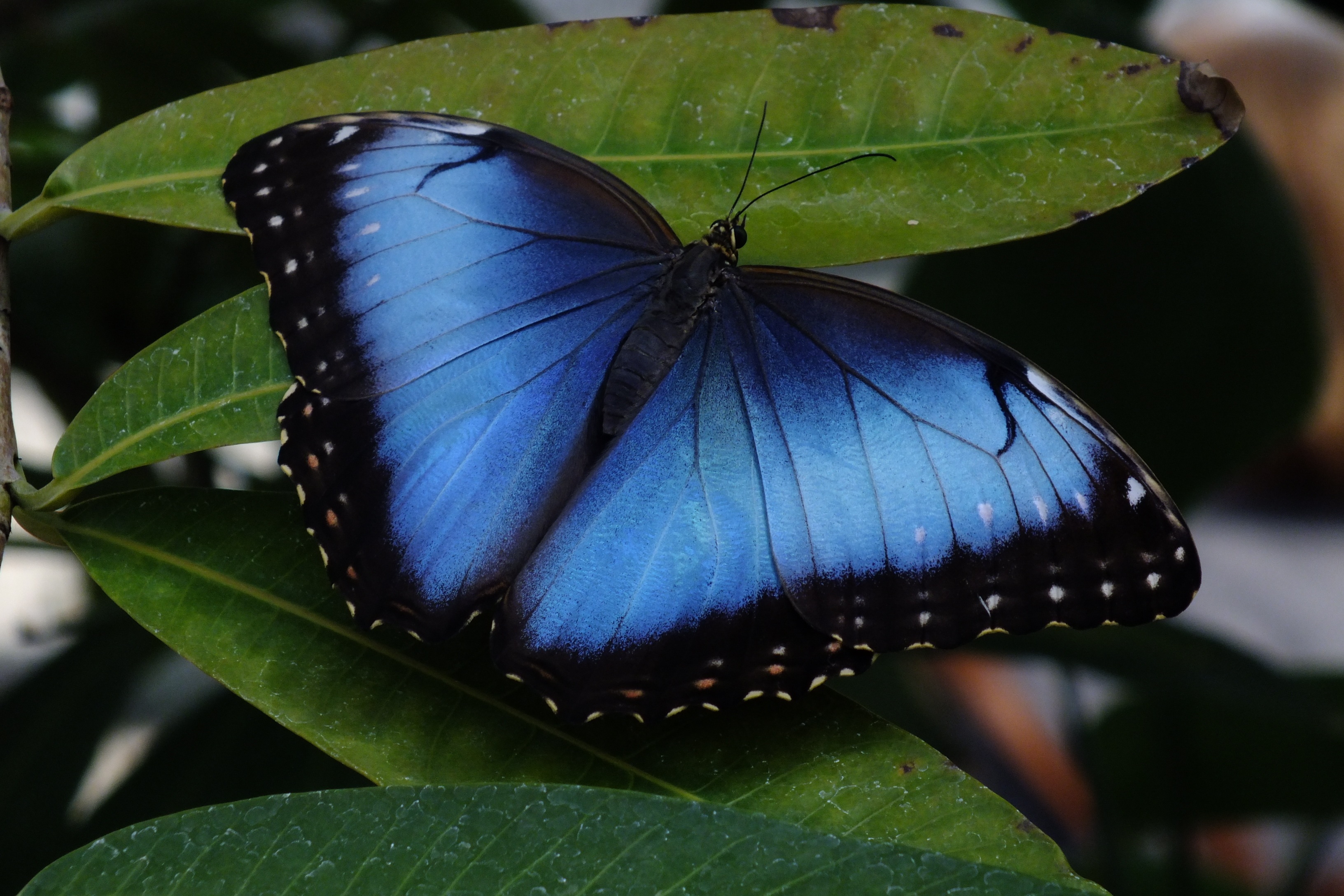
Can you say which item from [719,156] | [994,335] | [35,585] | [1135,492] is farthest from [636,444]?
[35,585]

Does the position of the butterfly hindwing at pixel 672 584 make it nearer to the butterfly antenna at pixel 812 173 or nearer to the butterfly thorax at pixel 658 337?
the butterfly thorax at pixel 658 337

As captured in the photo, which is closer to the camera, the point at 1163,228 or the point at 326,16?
the point at 1163,228

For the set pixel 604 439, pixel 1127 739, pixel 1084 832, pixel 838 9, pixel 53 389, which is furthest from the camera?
pixel 1084 832

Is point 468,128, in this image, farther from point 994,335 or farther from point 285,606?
point 994,335

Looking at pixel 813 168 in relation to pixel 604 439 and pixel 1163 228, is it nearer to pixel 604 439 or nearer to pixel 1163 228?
pixel 604 439

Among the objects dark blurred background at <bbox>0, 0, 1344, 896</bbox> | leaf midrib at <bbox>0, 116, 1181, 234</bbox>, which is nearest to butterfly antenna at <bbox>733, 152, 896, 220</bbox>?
leaf midrib at <bbox>0, 116, 1181, 234</bbox>

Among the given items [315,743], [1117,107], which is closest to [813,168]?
[1117,107]

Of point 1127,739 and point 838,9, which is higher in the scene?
point 838,9
